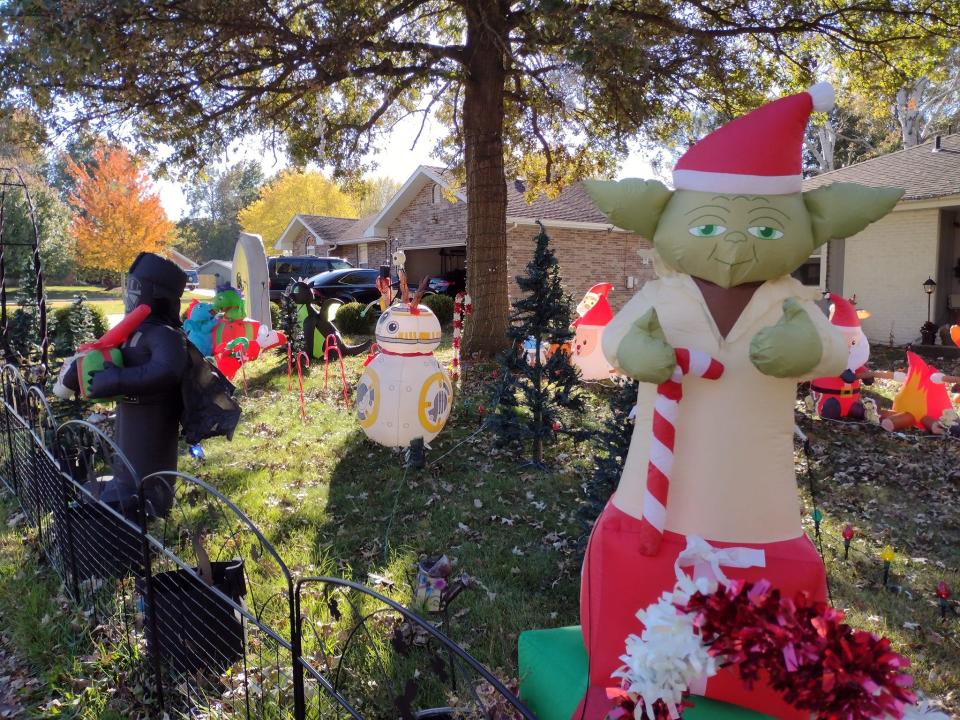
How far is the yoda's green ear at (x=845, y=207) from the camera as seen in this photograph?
104 inches

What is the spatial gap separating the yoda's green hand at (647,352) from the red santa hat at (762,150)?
568 millimetres

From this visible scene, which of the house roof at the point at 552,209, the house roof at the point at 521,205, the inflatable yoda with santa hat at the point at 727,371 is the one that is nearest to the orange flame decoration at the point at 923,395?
the inflatable yoda with santa hat at the point at 727,371

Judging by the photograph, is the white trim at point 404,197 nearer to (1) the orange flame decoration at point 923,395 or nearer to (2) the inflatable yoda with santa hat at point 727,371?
(1) the orange flame decoration at point 923,395

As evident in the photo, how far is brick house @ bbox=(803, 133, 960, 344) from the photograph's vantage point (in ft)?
48.2

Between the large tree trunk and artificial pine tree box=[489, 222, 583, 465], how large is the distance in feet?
12.2

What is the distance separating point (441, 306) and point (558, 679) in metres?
15.5

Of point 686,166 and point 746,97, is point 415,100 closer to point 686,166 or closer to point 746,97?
point 746,97

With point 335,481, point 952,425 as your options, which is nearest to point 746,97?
point 952,425

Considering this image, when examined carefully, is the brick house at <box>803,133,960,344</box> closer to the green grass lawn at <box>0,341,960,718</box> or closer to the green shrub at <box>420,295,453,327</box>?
the green grass lawn at <box>0,341,960,718</box>

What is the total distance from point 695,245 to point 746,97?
9205 mm

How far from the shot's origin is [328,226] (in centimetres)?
3309

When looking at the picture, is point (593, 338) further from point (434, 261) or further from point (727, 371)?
point (434, 261)

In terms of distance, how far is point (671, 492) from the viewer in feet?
8.94

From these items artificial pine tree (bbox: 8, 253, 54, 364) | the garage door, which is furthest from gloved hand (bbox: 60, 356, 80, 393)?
the garage door
